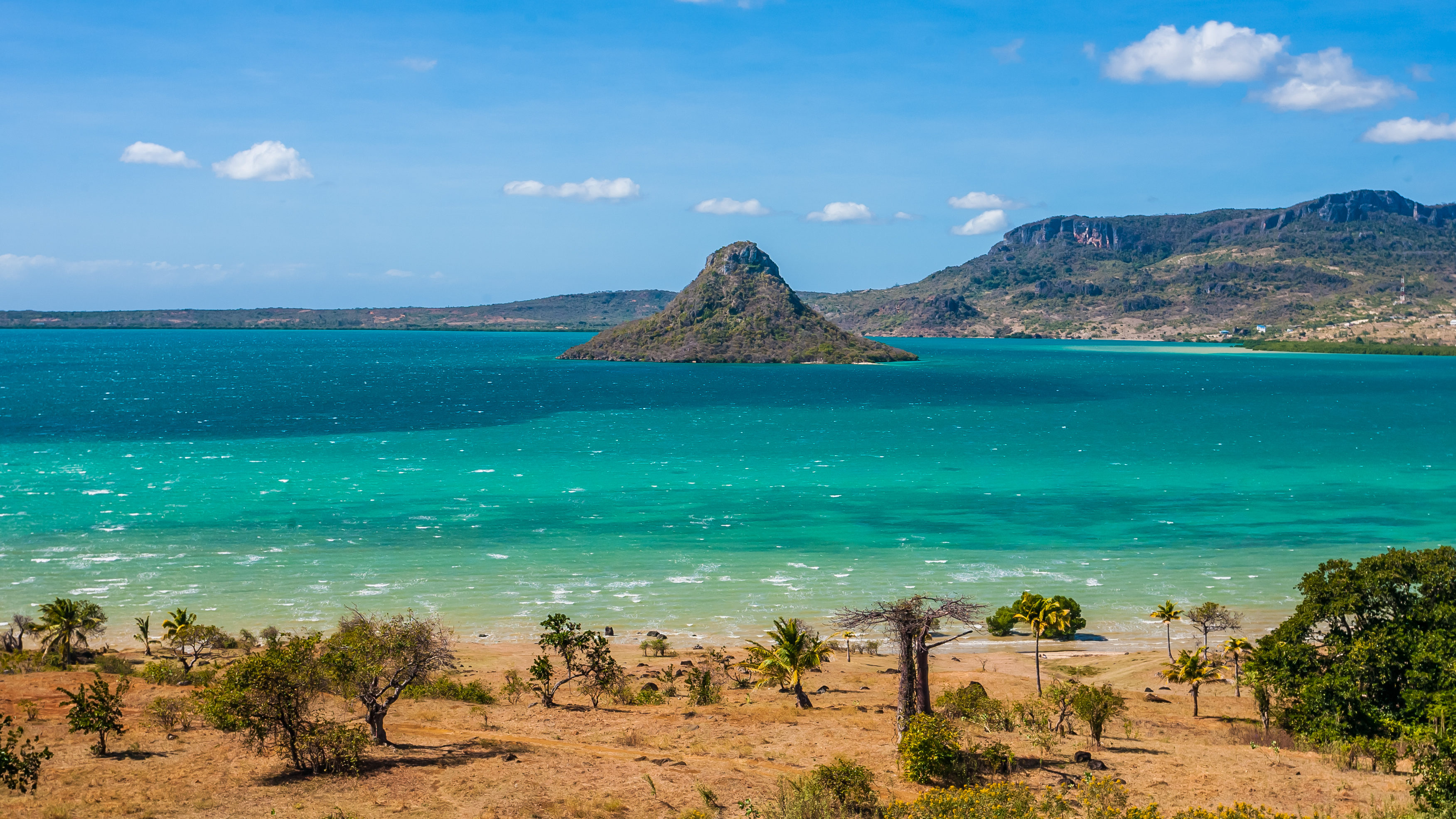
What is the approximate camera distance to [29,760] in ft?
64.3

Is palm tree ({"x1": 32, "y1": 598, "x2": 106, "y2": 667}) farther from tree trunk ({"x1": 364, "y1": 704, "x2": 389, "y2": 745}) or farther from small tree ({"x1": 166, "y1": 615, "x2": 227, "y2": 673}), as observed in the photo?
tree trunk ({"x1": 364, "y1": 704, "x2": 389, "y2": 745})

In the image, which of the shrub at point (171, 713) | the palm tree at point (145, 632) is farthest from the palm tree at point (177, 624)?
the shrub at point (171, 713)

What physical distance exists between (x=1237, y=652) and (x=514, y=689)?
88.8ft

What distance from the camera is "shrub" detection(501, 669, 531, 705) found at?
3034 centimetres

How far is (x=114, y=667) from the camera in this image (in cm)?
3212

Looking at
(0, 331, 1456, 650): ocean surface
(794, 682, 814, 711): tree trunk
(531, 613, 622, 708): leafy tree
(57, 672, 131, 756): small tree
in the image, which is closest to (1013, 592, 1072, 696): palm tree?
(0, 331, 1456, 650): ocean surface

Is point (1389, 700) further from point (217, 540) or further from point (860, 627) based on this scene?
point (217, 540)

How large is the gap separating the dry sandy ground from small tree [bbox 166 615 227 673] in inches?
140

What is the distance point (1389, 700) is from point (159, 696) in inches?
1453

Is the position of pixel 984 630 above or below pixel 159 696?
below

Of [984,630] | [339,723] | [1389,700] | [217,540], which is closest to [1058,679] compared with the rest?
[984,630]

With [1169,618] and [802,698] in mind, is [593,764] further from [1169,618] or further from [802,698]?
[1169,618]

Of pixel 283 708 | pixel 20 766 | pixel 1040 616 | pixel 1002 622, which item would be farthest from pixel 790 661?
pixel 20 766

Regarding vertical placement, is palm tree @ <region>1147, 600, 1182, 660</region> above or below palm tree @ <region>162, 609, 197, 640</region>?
below
